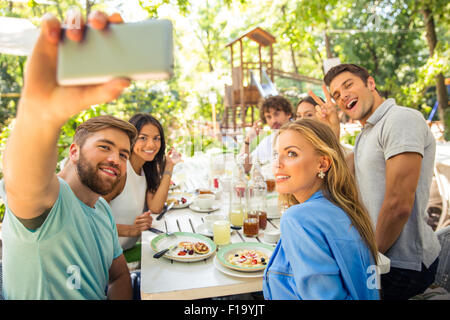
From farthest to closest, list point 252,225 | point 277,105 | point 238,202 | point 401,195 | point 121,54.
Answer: point 277,105, point 238,202, point 252,225, point 401,195, point 121,54

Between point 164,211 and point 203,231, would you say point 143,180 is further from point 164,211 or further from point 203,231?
point 203,231

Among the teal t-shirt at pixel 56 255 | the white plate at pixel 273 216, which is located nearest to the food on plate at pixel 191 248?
the teal t-shirt at pixel 56 255

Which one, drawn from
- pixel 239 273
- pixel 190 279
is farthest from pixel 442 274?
pixel 190 279

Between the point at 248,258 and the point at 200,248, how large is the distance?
0.95 ft

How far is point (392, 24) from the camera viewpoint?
50.8ft

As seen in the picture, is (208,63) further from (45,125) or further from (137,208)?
(45,125)


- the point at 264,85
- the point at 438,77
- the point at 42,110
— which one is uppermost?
the point at 264,85

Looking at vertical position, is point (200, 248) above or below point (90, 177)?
below

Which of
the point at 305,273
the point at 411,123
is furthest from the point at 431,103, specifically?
the point at 305,273

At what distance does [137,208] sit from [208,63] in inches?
872

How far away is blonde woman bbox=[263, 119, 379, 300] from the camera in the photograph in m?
1.13

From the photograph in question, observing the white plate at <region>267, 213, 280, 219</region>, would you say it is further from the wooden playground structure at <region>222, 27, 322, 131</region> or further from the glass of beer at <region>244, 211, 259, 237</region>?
the wooden playground structure at <region>222, 27, 322, 131</region>

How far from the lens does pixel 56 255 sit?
1158 millimetres

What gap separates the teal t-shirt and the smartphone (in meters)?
0.75
